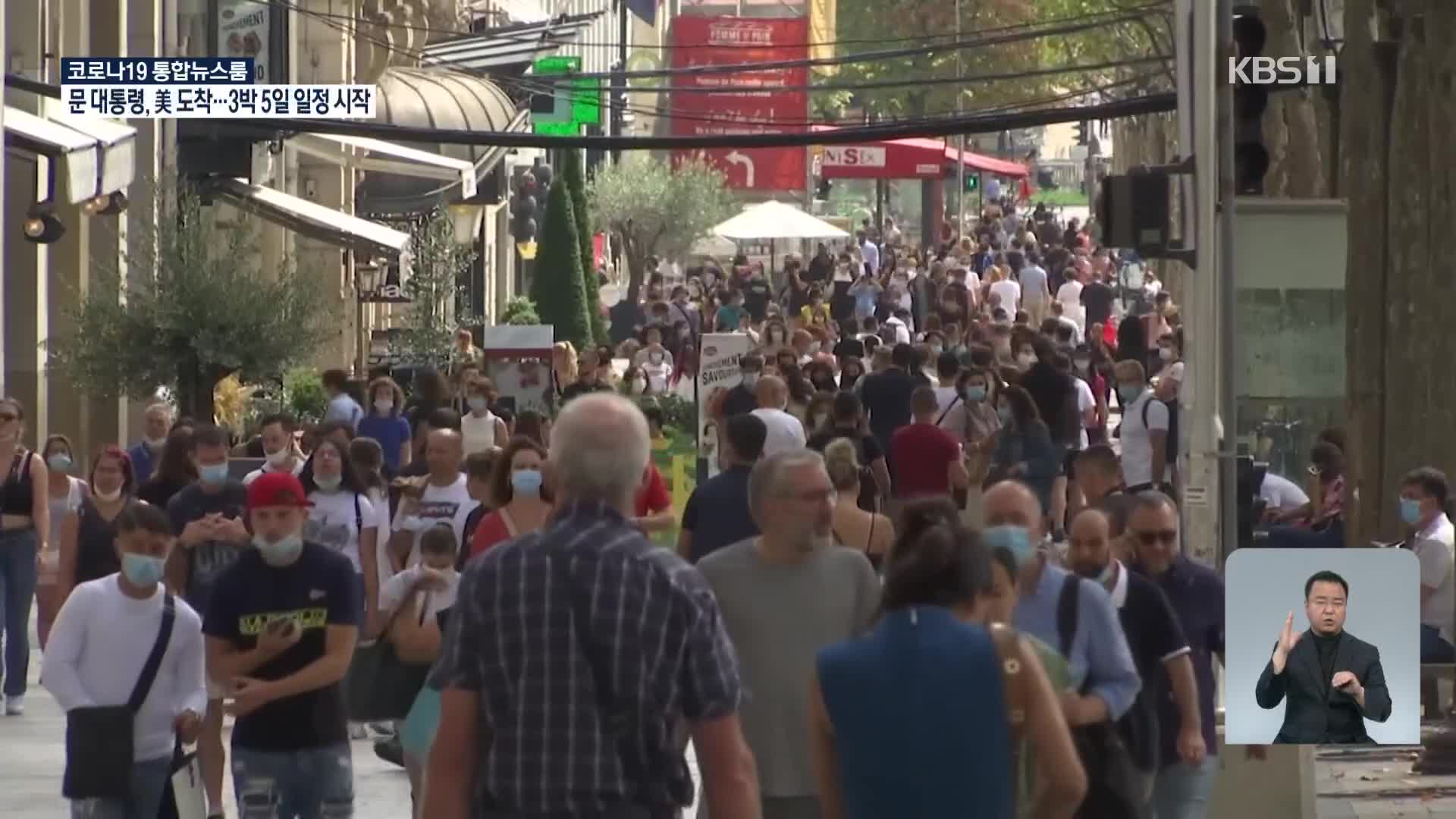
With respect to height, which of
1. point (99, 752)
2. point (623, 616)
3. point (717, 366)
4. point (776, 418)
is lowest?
point (99, 752)

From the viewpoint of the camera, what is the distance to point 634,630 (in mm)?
5293

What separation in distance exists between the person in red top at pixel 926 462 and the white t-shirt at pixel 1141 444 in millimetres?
3627

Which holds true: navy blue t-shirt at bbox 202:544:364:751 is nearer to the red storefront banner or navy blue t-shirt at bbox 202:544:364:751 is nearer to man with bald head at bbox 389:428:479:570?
man with bald head at bbox 389:428:479:570

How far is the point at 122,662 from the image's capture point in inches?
366

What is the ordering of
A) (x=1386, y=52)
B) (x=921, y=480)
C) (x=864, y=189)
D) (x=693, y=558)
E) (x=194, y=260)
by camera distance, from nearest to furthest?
(x=693, y=558) < (x=921, y=480) < (x=1386, y=52) < (x=194, y=260) < (x=864, y=189)

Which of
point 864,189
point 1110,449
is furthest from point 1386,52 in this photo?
point 864,189

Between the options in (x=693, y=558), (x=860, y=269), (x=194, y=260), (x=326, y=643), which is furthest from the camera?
(x=860, y=269)

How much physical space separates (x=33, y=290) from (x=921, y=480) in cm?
1289

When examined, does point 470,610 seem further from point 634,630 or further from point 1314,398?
point 1314,398

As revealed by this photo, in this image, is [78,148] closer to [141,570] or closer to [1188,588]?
[141,570]

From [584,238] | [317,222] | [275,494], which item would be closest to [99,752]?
[275,494]

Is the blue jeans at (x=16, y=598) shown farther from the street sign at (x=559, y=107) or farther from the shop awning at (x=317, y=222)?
the street sign at (x=559, y=107)

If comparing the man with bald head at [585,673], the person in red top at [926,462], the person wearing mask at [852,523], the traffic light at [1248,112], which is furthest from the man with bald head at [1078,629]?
the person in red top at [926,462]

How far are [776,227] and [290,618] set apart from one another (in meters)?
44.8
